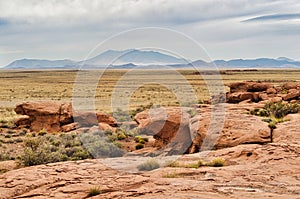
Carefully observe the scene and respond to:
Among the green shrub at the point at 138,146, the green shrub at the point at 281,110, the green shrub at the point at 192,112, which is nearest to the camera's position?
the green shrub at the point at 138,146

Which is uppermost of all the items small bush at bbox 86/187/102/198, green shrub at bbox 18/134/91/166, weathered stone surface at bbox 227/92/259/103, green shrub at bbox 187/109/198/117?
Result: green shrub at bbox 187/109/198/117

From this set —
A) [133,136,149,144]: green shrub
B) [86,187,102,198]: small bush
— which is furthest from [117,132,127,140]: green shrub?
[86,187,102,198]: small bush

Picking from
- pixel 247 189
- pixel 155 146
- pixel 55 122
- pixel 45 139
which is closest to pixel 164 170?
pixel 247 189

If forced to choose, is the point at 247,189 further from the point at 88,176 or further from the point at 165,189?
the point at 88,176

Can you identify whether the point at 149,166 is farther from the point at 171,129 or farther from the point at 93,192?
the point at 171,129

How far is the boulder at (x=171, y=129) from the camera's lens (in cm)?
1858

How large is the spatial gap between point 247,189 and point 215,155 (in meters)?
4.12

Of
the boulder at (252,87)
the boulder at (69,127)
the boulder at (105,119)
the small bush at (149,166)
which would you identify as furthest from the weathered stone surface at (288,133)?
the boulder at (252,87)

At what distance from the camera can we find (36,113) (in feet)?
95.6

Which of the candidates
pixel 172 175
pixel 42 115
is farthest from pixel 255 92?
pixel 172 175

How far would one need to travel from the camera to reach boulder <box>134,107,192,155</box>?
18.6m

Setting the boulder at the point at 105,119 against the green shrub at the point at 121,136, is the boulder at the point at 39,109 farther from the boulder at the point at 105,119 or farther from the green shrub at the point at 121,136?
the green shrub at the point at 121,136

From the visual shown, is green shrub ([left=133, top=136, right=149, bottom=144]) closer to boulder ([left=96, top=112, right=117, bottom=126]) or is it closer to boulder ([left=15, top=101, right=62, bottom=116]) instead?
boulder ([left=96, top=112, right=117, bottom=126])

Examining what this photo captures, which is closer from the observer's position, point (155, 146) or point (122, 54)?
point (122, 54)
